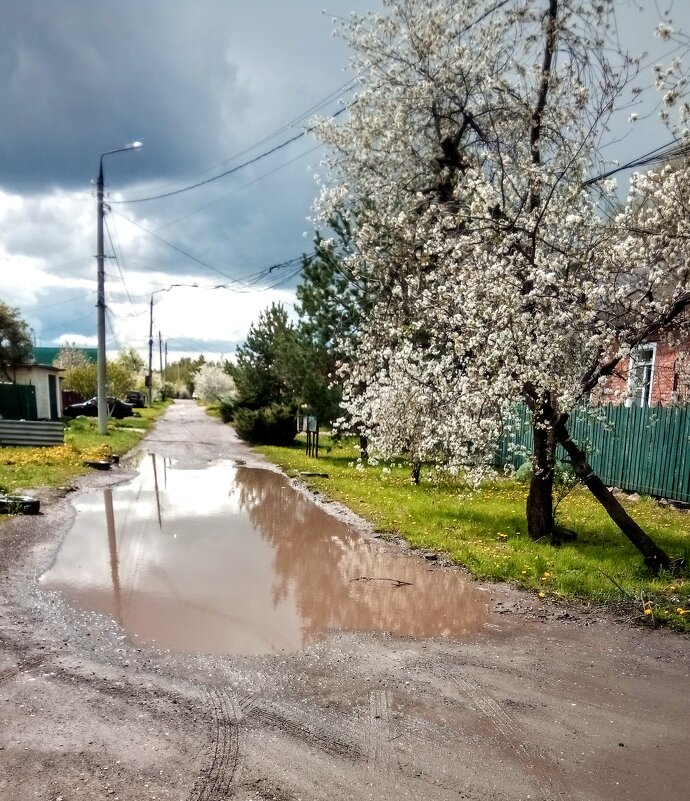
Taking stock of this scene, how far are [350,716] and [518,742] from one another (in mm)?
1120

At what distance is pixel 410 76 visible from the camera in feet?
37.4

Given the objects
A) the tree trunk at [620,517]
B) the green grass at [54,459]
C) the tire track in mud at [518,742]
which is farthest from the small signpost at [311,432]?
the tire track in mud at [518,742]

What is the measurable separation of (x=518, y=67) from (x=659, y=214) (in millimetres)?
3870

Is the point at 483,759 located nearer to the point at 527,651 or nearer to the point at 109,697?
the point at 527,651

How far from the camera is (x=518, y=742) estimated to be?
3.72 meters

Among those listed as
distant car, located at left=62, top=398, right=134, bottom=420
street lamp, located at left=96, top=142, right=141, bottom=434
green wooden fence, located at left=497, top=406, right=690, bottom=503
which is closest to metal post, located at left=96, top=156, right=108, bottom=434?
street lamp, located at left=96, top=142, right=141, bottom=434

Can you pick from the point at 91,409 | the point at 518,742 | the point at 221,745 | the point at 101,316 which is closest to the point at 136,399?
the point at 91,409

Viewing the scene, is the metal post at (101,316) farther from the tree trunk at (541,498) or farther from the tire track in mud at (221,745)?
the tire track in mud at (221,745)

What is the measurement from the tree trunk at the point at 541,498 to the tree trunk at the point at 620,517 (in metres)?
0.54

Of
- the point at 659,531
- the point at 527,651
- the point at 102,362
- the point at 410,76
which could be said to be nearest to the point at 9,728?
the point at 527,651

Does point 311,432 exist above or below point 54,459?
above

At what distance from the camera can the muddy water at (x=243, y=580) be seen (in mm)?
5727

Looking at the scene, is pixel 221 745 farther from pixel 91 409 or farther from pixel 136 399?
pixel 136 399

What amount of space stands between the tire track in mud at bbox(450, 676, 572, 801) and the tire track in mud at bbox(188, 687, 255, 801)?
1.66m
